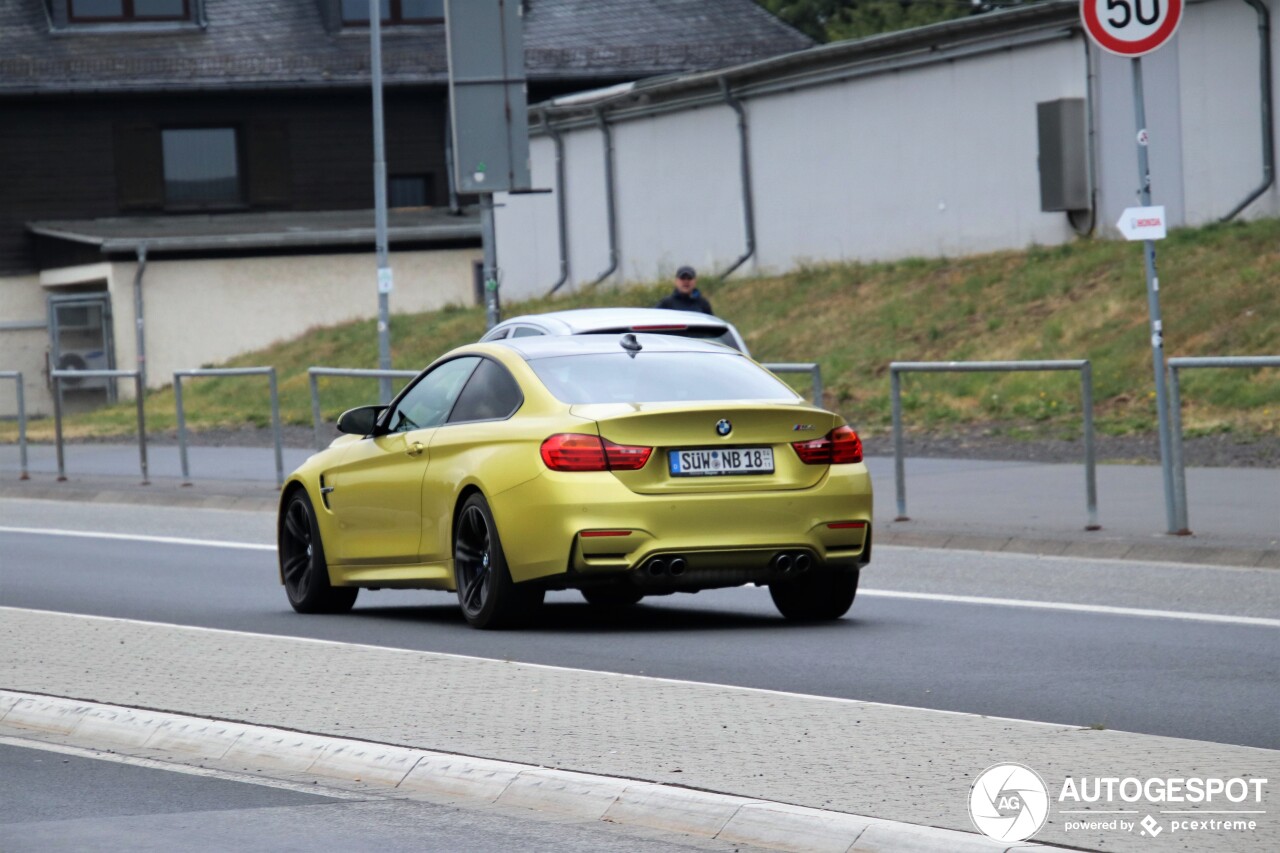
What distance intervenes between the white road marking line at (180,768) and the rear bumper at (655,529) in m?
2.95

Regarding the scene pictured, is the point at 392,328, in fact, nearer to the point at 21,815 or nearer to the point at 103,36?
the point at 103,36

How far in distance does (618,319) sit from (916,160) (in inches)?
617

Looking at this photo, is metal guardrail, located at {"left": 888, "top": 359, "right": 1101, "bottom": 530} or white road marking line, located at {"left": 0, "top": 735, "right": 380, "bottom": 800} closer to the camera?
white road marking line, located at {"left": 0, "top": 735, "right": 380, "bottom": 800}

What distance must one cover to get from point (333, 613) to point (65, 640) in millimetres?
2424

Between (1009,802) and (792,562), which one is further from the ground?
(792,562)

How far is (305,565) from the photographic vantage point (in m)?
12.8

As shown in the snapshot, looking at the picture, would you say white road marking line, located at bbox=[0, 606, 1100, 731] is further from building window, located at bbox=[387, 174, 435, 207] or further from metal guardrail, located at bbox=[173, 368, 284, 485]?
building window, located at bbox=[387, 174, 435, 207]

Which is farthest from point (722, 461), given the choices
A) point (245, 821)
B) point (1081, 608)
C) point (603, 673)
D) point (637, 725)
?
point (245, 821)

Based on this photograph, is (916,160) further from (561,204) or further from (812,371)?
(812,371)

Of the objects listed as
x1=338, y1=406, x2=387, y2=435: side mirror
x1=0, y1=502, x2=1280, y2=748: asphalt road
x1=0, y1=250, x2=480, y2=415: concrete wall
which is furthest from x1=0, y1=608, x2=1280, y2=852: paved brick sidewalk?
x1=0, y1=250, x2=480, y2=415: concrete wall

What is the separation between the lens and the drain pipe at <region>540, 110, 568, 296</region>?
130ft

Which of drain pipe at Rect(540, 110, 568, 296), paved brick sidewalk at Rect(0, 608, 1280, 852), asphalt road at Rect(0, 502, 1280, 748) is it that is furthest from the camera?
drain pipe at Rect(540, 110, 568, 296)

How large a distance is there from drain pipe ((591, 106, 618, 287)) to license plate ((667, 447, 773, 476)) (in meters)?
27.3

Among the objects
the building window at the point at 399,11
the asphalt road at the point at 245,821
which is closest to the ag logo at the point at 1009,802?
the asphalt road at the point at 245,821
